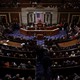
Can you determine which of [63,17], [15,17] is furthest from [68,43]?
[15,17]

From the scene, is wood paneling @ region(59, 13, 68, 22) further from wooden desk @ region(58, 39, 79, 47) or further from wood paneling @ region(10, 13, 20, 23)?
wooden desk @ region(58, 39, 79, 47)

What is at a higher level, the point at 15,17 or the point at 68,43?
the point at 15,17

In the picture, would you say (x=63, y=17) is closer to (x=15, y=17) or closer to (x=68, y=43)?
(x=15, y=17)

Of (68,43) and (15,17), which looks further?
(15,17)

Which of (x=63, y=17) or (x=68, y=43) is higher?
(x=63, y=17)

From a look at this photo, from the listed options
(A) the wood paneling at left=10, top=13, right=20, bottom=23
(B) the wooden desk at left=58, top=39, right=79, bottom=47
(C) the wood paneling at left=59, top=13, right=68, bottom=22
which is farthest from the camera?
(A) the wood paneling at left=10, top=13, right=20, bottom=23

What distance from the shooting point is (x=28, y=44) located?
23.0 m

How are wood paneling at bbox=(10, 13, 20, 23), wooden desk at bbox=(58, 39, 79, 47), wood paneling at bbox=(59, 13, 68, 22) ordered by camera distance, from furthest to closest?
wood paneling at bbox=(10, 13, 20, 23) < wood paneling at bbox=(59, 13, 68, 22) < wooden desk at bbox=(58, 39, 79, 47)

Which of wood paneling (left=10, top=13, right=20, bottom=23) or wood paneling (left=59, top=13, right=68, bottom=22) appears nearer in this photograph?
wood paneling (left=59, top=13, right=68, bottom=22)

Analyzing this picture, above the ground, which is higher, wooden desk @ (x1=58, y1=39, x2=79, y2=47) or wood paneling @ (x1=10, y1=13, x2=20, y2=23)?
wood paneling @ (x1=10, y1=13, x2=20, y2=23)

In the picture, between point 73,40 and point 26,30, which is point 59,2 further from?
point 73,40

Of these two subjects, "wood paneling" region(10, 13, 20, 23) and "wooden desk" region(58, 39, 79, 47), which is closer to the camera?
"wooden desk" region(58, 39, 79, 47)

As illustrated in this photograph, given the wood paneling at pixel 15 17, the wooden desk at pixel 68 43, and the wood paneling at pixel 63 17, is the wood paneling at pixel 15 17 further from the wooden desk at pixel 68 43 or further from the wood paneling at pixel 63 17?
the wooden desk at pixel 68 43

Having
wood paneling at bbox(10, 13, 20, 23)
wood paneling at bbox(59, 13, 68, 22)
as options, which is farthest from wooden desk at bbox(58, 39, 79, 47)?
wood paneling at bbox(10, 13, 20, 23)
